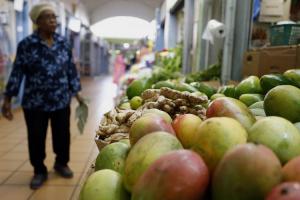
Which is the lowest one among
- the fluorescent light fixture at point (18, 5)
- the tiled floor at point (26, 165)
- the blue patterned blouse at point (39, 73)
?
the tiled floor at point (26, 165)

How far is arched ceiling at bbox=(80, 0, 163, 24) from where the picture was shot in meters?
18.6

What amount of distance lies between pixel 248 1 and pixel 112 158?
2.81 metres

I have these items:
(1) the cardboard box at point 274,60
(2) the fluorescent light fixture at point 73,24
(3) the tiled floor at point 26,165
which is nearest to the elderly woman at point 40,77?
(3) the tiled floor at point 26,165

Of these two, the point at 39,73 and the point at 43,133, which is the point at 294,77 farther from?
the point at 43,133

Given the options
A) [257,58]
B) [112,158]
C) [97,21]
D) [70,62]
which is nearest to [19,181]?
[70,62]

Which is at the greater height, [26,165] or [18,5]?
[18,5]

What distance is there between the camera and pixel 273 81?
149 centimetres

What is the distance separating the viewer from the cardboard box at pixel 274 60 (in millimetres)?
2232

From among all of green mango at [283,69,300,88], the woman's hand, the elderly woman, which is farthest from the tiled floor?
green mango at [283,69,300,88]

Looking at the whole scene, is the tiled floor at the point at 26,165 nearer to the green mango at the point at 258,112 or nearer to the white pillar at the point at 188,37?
the green mango at the point at 258,112

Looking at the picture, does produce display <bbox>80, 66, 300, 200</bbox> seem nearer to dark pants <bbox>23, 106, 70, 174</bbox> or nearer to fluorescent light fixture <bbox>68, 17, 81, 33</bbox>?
dark pants <bbox>23, 106, 70, 174</bbox>

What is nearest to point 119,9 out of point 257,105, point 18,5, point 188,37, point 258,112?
point 18,5

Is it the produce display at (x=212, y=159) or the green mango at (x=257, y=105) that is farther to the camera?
the green mango at (x=257, y=105)

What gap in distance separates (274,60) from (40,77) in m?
1.85
